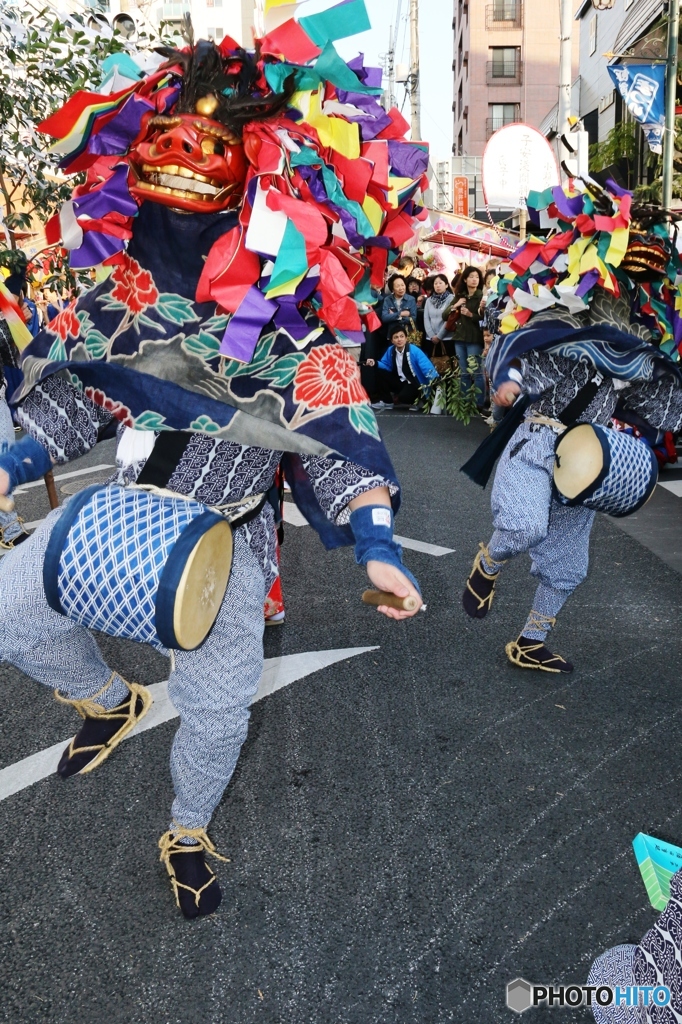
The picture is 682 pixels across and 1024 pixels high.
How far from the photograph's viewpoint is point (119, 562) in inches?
74.1

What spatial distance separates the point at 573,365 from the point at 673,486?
3.90 meters

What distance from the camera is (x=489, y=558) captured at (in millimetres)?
3660

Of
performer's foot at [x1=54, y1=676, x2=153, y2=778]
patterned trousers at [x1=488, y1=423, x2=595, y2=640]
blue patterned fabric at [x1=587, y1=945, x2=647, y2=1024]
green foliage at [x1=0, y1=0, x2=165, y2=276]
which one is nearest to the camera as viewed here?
blue patterned fabric at [x1=587, y1=945, x2=647, y2=1024]

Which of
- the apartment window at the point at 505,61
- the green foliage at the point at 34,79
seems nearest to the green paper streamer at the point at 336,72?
the green foliage at the point at 34,79

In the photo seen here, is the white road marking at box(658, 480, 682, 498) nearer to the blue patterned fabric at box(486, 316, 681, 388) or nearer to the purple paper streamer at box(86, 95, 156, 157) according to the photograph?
the blue patterned fabric at box(486, 316, 681, 388)

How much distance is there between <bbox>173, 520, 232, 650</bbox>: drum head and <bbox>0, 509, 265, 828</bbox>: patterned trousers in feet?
0.40

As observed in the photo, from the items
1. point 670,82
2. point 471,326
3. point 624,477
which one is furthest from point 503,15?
point 624,477

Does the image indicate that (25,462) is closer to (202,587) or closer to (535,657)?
(202,587)

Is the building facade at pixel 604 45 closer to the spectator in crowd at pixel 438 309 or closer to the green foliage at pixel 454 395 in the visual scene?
the spectator in crowd at pixel 438 309

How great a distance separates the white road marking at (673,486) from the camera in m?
6.62

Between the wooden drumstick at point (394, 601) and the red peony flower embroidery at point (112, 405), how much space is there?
30.4 inches

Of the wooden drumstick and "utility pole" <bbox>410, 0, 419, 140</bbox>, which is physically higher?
"utility pole" <bbox>410, 0, 419, 140</bbox>

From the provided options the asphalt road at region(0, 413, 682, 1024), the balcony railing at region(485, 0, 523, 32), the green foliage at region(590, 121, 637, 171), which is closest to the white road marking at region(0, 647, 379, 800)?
the asphalt road at region(0, 413, 682, 1024)

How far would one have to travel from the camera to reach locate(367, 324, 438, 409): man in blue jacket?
1105cm
